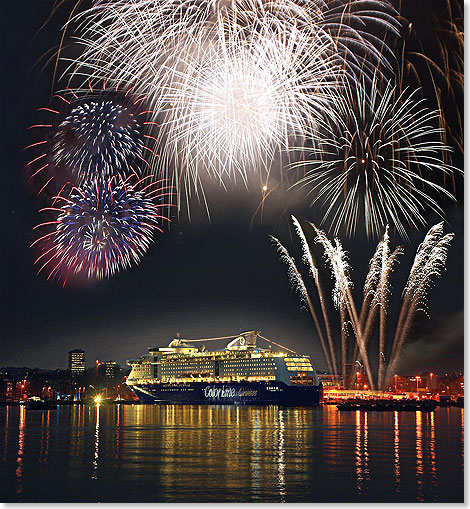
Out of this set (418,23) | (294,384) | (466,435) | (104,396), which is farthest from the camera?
(104,396)

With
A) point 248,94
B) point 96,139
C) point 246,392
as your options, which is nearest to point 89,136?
point 96,139

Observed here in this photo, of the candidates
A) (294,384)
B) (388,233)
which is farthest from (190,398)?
(388,233)

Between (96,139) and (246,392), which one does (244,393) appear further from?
(96,139)

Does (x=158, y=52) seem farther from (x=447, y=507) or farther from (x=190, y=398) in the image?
(x=190, y=398)

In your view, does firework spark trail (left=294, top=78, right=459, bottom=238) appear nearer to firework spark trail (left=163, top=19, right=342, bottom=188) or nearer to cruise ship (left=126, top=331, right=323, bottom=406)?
firework spark trail (left=163, top=19, right=342, bottom=188)

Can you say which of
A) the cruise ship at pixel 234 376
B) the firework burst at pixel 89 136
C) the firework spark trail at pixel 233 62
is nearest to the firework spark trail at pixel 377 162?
the firework spark trail at pixel 233 62

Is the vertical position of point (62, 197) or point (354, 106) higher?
point (354, 106)

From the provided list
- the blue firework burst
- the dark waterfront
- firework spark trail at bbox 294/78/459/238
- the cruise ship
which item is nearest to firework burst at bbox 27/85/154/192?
the blue firework burst
